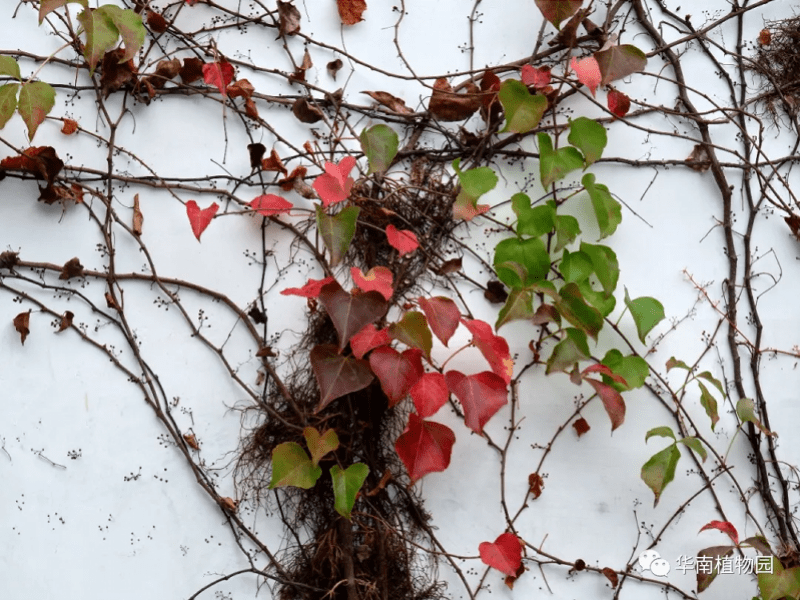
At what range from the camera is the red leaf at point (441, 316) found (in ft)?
3.99

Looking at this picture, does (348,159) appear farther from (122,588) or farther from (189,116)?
(122,588)

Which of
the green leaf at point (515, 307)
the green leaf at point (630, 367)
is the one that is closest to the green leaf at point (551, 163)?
the green leaf at point (515, 307)

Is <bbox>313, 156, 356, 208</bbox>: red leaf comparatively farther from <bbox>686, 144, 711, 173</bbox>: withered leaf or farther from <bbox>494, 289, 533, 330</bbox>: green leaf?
<bbox>686, 144, 711, 173</bbox>: withered leaf

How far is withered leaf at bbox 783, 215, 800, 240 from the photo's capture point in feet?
4.88

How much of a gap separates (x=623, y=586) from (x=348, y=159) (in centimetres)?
98

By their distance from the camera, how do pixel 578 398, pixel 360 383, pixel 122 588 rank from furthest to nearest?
1. pixel 578 398
2. pixel 122 588
3. pixel 360 383

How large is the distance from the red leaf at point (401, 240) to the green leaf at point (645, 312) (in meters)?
0.42

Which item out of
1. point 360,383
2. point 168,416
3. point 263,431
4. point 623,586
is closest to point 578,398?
point 623,586

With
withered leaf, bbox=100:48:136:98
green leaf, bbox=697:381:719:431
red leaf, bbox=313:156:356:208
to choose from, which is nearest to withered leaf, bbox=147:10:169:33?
withered leaf, bbox=100:48:136:98

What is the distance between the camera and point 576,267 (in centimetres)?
139

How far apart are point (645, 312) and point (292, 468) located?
0.73 m

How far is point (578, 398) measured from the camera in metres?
1.43

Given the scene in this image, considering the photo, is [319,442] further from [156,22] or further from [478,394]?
[156,22]

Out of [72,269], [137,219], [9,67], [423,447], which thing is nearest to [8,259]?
[72,269]
